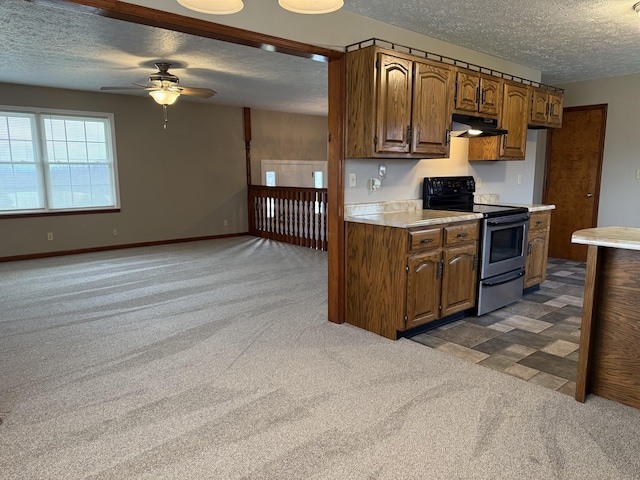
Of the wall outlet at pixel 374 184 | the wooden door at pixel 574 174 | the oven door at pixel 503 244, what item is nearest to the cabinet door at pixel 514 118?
the oven door at pixel 503 244

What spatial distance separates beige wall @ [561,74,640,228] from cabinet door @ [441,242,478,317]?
3.25 metres

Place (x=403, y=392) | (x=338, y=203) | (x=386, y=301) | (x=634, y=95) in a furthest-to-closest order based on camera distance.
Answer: (x=634, y=95) → (x=338, y=203) → (x=386, y=301) → (x=403, y=392)

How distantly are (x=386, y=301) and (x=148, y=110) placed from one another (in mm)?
5697

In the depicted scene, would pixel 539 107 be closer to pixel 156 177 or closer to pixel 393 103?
pixel 393 103

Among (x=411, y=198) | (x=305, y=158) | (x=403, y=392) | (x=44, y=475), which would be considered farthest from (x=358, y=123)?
(x=305, y=158)

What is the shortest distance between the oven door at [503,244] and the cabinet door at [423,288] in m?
0.60

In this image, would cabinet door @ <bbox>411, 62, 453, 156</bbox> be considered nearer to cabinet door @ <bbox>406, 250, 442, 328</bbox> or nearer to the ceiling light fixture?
cabinet door @ <bbox>406, 250, 442, 328</bbox>

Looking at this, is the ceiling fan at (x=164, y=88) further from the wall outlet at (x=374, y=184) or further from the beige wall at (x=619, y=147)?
the beige wall at (x=619, y=147)

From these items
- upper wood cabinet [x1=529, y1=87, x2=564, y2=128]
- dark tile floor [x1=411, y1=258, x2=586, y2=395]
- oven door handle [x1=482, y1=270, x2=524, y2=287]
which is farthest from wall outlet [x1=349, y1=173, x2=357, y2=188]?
upper wood cabinet [x1=529, y1=87, x2=564, y2=128]

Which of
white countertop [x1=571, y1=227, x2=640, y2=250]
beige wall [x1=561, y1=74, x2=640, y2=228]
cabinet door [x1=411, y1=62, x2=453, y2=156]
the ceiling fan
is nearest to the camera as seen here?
white countertop [x1=571, y1=227, x2=640, y2=250]

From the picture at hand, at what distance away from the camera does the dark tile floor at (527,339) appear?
2.77 meters

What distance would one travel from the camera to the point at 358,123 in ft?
10.8

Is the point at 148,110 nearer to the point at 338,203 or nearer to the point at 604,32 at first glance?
the point at 338,203

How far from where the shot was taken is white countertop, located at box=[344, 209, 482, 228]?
3.14 meters
